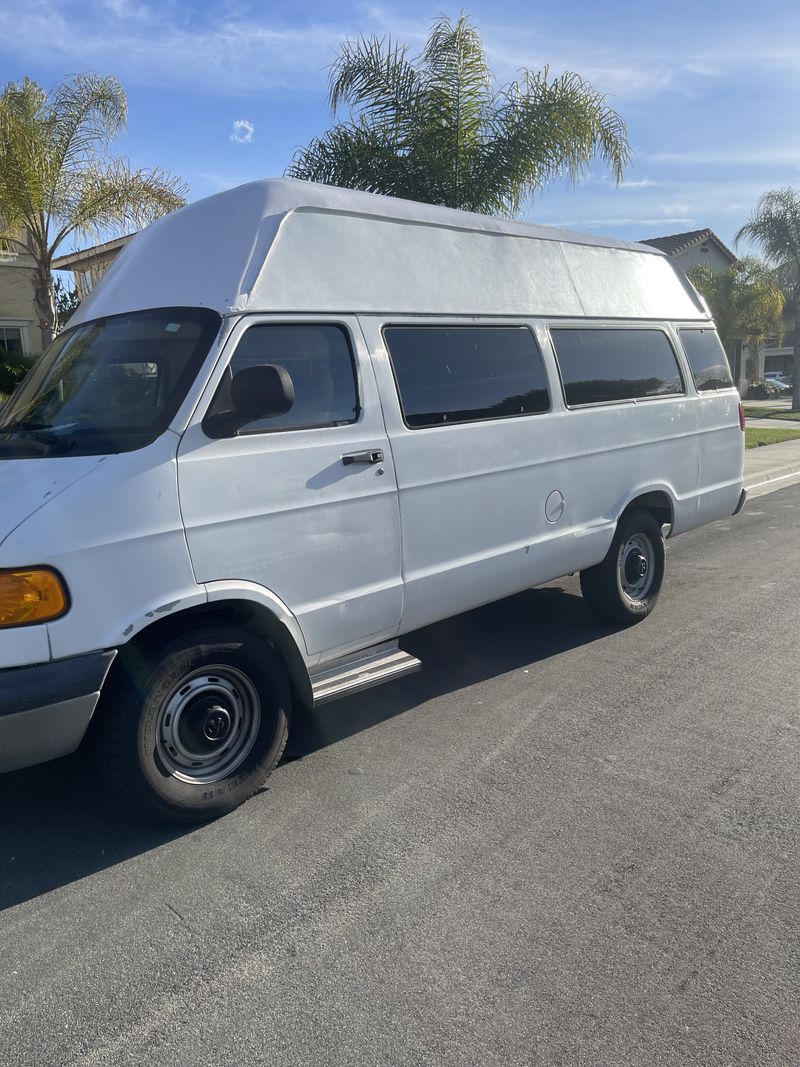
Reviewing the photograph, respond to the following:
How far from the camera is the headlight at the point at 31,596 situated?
9.79 ft

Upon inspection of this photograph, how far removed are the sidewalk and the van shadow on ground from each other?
745 cm

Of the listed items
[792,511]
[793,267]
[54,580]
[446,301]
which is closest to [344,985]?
[54,580]

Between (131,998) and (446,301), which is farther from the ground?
(446,301)

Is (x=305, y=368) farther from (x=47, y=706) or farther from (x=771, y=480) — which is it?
(x=771, y=480)

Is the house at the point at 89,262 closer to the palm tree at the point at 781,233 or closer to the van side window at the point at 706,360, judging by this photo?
the van side window at the point at 706,360

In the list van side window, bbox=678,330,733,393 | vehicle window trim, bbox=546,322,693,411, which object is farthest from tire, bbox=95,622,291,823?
van side window, bbox=678,330,733,393

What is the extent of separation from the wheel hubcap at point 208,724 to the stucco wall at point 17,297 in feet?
51.6

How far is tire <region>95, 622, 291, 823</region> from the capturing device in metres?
3.34

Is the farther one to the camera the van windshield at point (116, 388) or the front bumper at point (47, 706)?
the van windshield at point (116, 388)

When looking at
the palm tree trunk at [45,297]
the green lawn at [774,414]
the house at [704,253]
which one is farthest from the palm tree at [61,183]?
the house at [704,253]

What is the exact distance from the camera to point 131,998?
8.61 ft

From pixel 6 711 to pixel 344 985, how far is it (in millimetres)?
1461

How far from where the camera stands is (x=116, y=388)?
12.4 ft

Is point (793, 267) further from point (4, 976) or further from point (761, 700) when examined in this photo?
point (4, 976)
